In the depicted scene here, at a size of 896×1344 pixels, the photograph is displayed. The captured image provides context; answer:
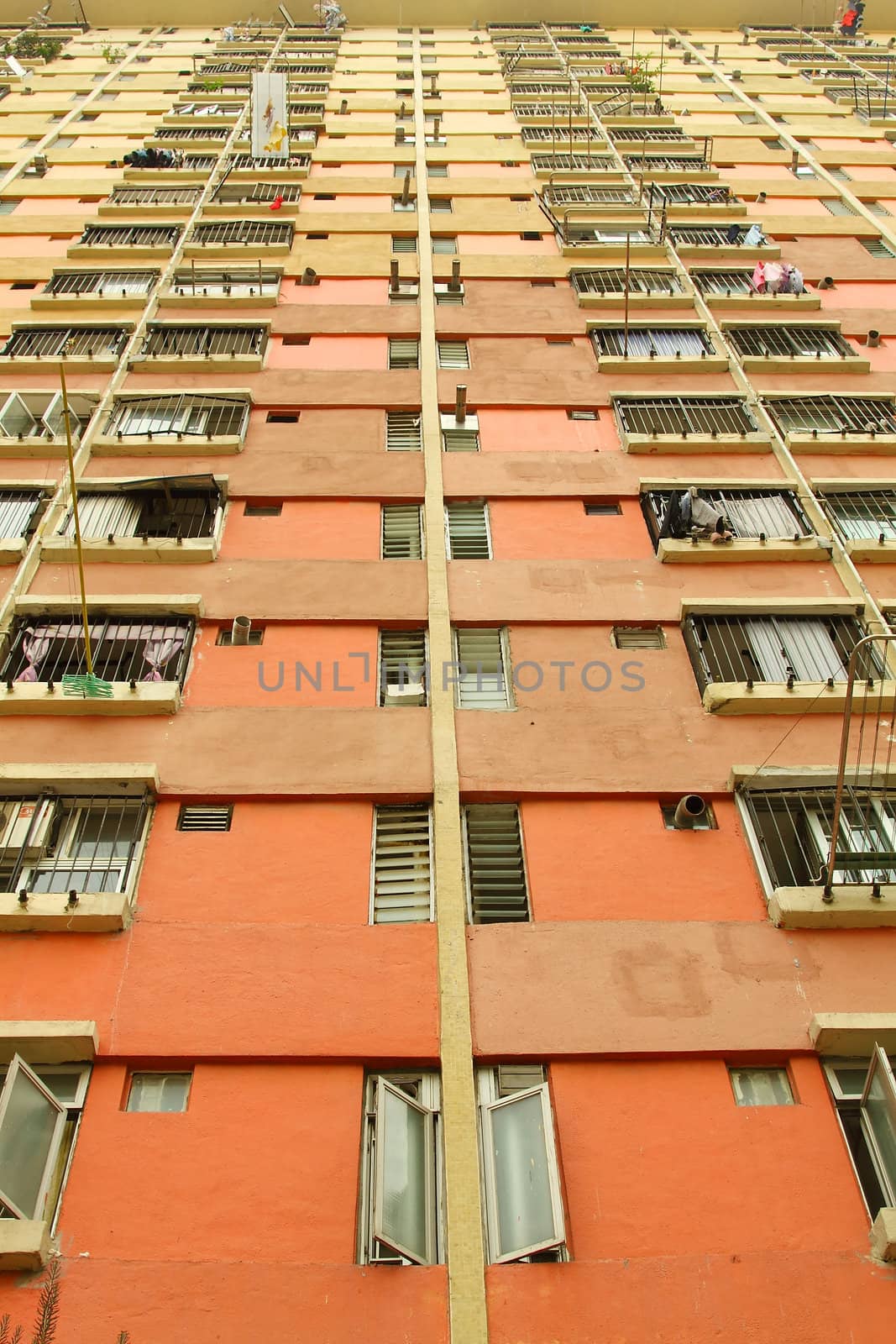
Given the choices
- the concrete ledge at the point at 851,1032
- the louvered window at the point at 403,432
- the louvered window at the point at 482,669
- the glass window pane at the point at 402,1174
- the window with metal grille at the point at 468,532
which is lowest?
the glass window pane at the point at 402,1174

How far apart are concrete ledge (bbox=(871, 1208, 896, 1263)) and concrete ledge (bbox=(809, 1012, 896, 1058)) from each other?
5.51 ft

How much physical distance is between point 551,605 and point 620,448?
499cm

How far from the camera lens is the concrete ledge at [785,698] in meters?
14.2

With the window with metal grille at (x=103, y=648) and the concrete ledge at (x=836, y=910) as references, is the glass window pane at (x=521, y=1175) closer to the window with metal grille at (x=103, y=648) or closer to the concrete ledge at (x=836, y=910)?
the concrete ledge at (x=836, y=910)

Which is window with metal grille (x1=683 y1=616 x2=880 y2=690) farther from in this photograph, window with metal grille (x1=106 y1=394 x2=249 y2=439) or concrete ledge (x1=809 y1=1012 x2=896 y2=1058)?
window with metal grille (x1=106 y1=394 x2=249 y2=439)

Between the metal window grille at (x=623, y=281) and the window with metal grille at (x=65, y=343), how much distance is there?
1062 cm

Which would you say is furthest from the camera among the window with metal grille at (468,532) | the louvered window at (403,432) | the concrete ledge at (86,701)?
the louvered window at (403,432)

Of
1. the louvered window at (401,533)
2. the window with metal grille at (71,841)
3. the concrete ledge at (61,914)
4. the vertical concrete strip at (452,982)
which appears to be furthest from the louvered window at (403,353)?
the concrete ledge at (61,914)

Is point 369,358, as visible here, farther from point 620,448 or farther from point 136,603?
point 136,603

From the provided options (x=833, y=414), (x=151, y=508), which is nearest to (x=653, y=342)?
(x=833, y=414)

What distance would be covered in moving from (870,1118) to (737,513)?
10551mm

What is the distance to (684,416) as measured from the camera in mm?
20469

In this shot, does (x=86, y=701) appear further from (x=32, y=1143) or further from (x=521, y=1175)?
(x=521, y=1175)

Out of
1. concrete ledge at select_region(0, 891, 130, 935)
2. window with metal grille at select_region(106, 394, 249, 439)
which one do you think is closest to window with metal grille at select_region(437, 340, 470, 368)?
window with metal grille at select_region(106, 394, 249, 439)
